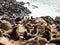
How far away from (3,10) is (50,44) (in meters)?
9.74

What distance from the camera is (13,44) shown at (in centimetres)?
1013

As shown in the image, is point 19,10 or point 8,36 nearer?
point 8,36

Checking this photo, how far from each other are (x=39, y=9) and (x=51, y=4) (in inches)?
128

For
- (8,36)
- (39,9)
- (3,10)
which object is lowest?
(8,36)

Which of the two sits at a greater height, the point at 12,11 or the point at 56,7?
the point at 56,7

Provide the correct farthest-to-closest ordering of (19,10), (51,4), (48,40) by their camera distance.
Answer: (51,4) → (19,10) → (48,40)

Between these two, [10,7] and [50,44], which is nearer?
[50,44]

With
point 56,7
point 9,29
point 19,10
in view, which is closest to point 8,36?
point 9,29

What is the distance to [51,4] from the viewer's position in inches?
1023

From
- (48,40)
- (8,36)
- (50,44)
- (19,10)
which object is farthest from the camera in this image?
(19,10)

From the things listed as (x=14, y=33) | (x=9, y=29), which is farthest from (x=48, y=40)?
(x=9, y=29)

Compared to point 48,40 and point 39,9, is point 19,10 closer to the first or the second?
point 39,9

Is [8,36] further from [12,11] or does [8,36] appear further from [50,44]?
[12,11]

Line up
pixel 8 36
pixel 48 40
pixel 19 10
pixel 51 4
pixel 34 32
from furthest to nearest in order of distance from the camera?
pixel 51 4, pixel 19 10, pixel 34 32, pixel 8 36, pixel 48 40
